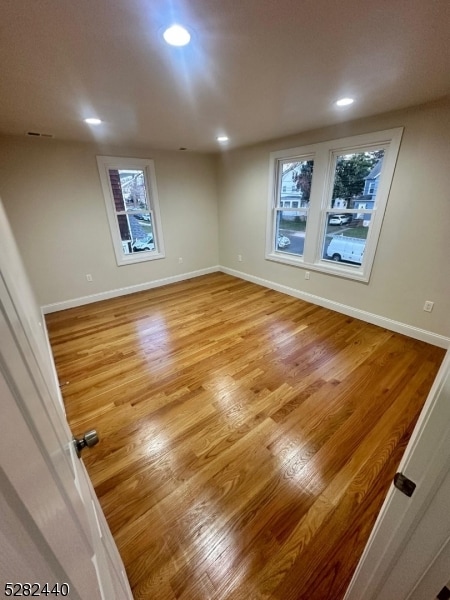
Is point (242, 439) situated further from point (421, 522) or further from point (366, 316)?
point (366, 316)

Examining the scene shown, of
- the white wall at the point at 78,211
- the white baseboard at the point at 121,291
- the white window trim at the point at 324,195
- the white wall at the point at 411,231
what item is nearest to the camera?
the white wall at the point at 411,231

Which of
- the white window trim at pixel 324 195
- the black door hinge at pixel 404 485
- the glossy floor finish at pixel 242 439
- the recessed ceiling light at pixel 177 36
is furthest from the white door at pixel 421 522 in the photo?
the white window trim at pixel 324 195

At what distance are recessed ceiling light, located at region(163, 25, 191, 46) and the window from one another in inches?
107

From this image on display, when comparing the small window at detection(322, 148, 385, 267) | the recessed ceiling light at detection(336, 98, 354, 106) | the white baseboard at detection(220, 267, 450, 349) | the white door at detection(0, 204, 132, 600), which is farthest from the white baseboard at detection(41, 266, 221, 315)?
the white door at detection(0, 204, 132, 600)

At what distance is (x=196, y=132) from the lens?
9.71ft

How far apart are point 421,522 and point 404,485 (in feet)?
0.28

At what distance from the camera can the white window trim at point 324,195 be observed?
2.57 metres

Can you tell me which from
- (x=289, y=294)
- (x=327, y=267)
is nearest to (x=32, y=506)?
(x=327, y=267)

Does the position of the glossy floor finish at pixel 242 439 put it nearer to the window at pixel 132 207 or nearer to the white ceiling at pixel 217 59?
the window at pixel 132 207

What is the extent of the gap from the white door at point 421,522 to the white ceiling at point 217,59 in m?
1.58

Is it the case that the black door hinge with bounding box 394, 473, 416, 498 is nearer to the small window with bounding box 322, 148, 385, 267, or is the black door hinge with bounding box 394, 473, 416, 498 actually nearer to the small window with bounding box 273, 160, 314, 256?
the small window with bounding box 322, 148, 385, 267

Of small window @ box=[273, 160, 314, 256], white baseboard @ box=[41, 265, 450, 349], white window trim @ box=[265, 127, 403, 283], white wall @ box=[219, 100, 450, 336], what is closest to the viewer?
white wall @ box=[219, 100, 450, 336]

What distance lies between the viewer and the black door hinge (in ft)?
1.87

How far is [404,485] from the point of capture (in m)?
0.58
